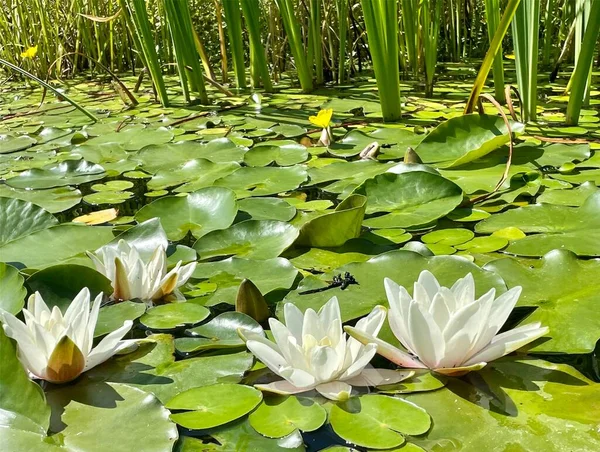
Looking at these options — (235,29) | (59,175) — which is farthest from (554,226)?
(235,29)

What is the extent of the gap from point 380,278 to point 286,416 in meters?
0.40

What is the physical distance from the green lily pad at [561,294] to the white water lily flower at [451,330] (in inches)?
3.5

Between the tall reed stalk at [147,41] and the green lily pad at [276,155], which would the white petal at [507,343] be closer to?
the green lily pad at [276,155]

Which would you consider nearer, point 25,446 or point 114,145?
point 25,446

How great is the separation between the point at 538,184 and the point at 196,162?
1.07m

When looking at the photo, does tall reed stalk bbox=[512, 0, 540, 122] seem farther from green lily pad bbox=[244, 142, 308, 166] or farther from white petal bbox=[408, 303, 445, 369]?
white petal bbox=[408, 303, 445, 369]

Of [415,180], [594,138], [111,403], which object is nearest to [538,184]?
[415,180]

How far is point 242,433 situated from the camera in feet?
2.55

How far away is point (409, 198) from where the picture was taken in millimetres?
1552

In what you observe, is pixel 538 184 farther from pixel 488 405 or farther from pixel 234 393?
pixel 234 393

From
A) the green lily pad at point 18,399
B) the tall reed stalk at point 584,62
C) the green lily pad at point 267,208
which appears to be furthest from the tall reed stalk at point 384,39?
the green lily pad at point 18,399

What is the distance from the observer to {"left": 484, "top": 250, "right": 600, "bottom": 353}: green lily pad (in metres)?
0.91

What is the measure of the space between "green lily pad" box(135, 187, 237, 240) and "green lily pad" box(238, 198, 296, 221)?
67 millimetres

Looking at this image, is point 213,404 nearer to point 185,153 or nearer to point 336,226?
point 336,226
